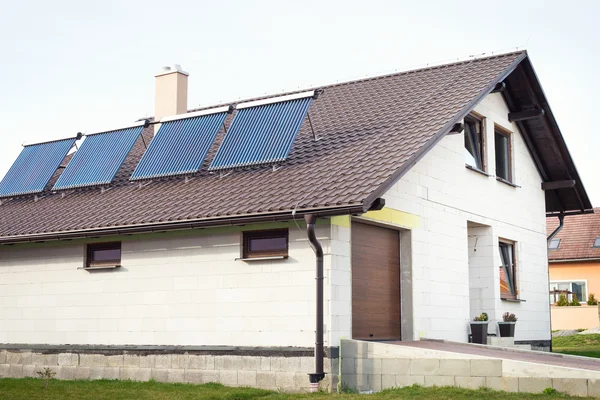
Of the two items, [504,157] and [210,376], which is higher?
[504,157]

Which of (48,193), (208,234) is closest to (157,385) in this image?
(208,234)

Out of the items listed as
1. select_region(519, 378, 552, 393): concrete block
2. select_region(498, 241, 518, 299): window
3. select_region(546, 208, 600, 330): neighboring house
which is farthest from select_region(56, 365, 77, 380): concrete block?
select_region(546, 208, 600, 330): neighboring house

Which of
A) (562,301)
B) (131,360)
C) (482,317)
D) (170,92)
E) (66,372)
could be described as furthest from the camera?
(562,301)

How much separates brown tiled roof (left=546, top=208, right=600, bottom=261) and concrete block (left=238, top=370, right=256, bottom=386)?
30.7m

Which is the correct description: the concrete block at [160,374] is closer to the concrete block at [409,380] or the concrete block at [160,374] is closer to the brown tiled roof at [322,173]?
the brown tiled roof at [322,173]

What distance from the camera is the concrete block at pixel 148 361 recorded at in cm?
1434

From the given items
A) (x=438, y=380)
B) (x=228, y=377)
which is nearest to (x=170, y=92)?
(x=228, y=377)

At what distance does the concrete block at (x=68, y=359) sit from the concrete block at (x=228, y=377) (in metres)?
3.39

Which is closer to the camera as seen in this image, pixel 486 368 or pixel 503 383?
pixel 503 383

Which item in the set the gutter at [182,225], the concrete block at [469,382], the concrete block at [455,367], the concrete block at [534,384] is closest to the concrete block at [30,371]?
the gutter at [182,225]

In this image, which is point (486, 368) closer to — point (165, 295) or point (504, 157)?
point (165, 295)

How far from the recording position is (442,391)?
11.5 metres

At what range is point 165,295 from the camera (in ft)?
47.2

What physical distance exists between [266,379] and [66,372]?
4547 millimetres
